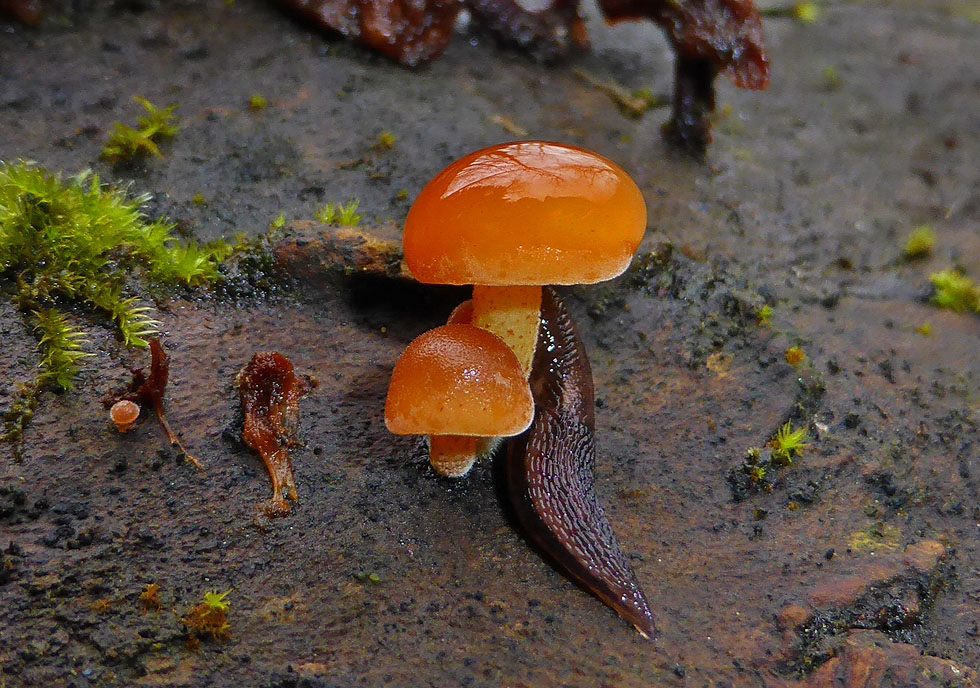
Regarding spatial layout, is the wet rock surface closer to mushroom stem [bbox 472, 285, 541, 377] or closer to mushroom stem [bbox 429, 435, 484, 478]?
mushroom stem [bbox 429, 435, 484, 478]

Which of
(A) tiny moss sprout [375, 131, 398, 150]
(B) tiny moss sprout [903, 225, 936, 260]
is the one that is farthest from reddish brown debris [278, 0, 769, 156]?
(B) tiny moss sprout [903, 225, 936, 260]

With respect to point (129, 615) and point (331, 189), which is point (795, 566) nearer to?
point (129, 615)

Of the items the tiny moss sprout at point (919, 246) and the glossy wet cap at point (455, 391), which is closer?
the glossy wet cap at point (455, 391)

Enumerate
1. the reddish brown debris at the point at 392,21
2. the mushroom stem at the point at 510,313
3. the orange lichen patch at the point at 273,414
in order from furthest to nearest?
1. the reddish brown debris at the point at 392,21
2. the mushroom stem at the point at 510,313
3. the orange lichen patch at the point at 273,414

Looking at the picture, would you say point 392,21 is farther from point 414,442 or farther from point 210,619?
point 210,619

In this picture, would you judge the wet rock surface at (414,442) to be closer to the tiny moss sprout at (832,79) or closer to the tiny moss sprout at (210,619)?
the tiny moss sprout at (210,619)

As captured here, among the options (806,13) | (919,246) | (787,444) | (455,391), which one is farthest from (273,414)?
(806,13)

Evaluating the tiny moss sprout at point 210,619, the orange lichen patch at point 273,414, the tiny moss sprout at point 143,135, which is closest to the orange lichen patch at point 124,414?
the orange lichen patch at point 273,414
